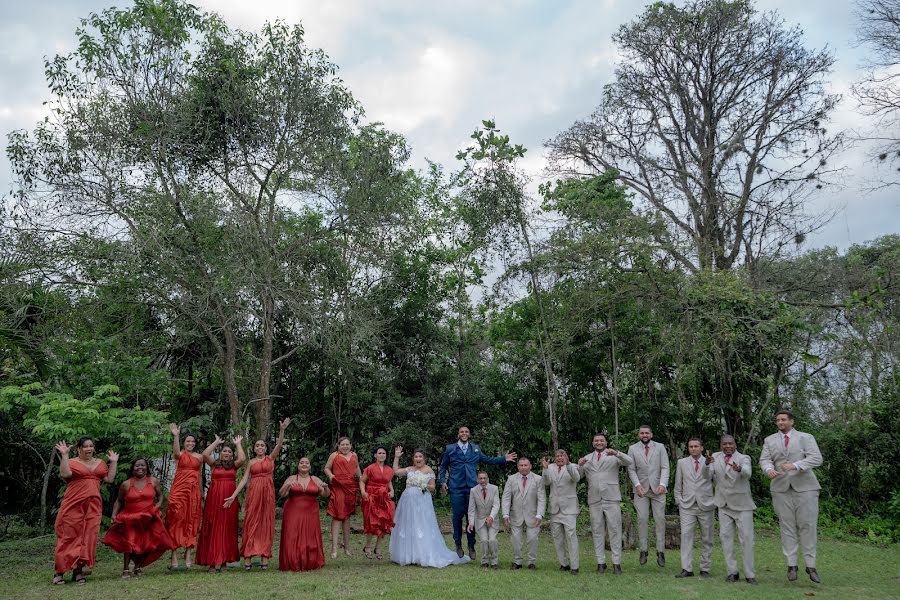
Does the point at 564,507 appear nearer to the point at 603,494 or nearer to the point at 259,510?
the point at 603,494

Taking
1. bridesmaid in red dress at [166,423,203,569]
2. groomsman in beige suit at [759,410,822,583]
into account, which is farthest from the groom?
groomsman in beige suit at [759,410,822,583]

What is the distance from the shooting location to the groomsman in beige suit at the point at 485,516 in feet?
28.5

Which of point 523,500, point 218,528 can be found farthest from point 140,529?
point 523,500

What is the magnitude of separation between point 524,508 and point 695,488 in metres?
2.05

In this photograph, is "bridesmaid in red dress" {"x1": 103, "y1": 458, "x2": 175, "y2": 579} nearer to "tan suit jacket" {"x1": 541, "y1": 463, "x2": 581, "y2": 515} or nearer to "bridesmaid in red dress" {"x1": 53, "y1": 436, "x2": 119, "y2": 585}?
"bridesmaid in red dress" {"x1": 53, "y1": 436, "x2": 119, "y2": 585}

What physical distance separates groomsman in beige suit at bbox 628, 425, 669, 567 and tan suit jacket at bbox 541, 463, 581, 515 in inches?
29.5

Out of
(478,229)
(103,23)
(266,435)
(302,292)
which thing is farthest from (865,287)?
(103,23)

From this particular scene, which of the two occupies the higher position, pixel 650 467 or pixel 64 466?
pixel 64 466

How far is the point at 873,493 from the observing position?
520 inches

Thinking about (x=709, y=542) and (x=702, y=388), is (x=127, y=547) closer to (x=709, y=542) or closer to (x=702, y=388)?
(x=709, y=542)

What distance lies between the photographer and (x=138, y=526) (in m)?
8.03

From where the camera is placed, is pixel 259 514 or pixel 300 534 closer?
pixel 300 534

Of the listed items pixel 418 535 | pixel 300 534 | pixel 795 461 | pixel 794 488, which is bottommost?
pixel 418 535

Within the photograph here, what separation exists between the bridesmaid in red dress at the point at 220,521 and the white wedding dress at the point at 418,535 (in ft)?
6.51
